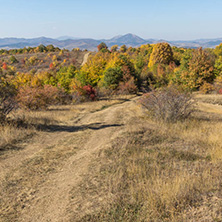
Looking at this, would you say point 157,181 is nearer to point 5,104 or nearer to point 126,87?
point 5,104

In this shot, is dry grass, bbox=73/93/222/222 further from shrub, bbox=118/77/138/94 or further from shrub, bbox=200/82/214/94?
shrub, bbox=118/77/138/94

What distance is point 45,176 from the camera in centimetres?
607

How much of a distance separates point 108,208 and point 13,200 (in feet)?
7.78

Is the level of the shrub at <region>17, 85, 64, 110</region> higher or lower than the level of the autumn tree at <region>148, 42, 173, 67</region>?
lower

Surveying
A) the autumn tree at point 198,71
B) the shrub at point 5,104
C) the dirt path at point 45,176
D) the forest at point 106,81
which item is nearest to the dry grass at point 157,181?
the dirt path at point 45,176

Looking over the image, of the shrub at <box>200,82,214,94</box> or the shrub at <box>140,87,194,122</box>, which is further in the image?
the shrub at <box>200,82,214,94</box>

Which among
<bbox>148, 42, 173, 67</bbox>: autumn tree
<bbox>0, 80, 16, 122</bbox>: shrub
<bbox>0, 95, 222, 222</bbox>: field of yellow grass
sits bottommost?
<bbox>0, 95, 222, 222</bbox>: field of yellow grass

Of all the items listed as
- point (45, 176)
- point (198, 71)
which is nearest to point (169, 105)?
point (45, 176)

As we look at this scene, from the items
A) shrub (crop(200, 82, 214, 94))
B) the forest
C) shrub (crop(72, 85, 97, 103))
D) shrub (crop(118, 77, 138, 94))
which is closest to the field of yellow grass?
the forest

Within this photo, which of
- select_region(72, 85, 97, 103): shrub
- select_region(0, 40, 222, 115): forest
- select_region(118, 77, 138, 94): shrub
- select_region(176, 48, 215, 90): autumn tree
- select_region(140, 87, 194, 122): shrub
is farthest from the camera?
select_region(118, 77, 138, 94): shrub

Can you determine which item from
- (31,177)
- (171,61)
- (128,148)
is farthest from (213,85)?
(31,177)

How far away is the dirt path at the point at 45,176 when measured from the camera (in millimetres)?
4377

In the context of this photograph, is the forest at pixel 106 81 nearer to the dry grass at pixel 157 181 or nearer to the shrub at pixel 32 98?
the shrub at pixel 32 98

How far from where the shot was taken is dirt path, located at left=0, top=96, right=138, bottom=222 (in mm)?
4377
